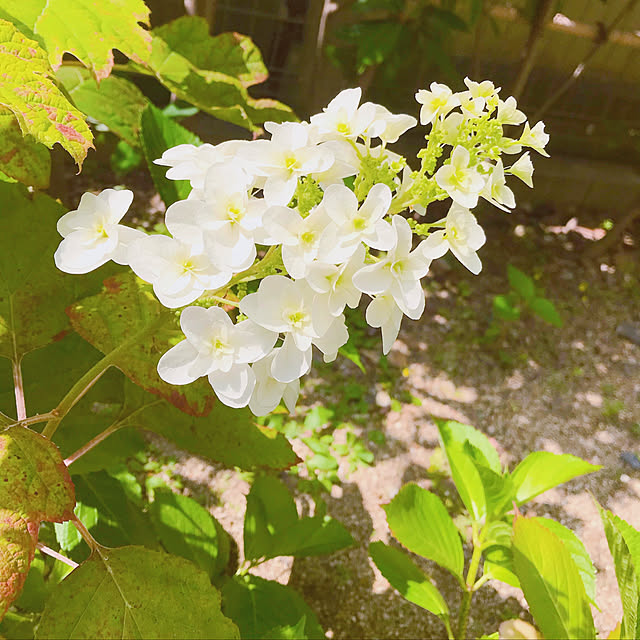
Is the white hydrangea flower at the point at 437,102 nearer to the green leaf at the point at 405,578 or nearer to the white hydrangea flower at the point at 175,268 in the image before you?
the white hydrangea flower at the point at 175,268

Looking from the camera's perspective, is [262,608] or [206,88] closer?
[206,88]

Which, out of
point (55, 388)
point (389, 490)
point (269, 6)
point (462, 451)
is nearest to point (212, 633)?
point (55, 388)

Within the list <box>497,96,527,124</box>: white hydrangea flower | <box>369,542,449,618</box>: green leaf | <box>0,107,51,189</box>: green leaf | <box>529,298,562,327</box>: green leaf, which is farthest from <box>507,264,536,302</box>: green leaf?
<box>0,107,51,189</box>: green leaf

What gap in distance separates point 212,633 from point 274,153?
0.64 m

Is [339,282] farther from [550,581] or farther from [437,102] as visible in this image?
[550,581]

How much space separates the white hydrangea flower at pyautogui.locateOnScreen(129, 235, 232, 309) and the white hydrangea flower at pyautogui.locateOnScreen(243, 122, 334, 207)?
0.11m

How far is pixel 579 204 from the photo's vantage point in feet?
13.1

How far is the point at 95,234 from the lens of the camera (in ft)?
2.24

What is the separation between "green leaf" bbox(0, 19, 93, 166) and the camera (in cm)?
62

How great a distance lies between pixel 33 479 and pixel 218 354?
259 millimetres

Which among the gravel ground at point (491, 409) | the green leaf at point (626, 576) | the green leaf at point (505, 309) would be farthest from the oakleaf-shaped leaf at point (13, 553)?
the green leaf at point (505, 309)

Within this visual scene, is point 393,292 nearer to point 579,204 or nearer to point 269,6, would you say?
point 269,6

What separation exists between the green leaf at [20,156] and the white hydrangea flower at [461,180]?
1.63 ft

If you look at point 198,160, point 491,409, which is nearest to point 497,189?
point 198,160
